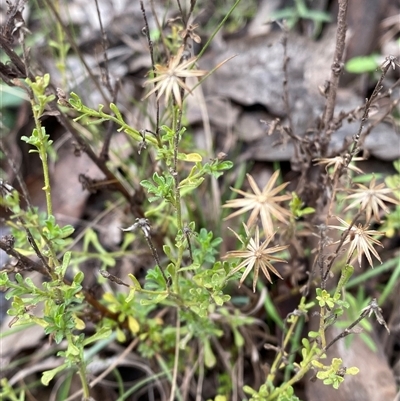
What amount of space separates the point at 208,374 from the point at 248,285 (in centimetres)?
27

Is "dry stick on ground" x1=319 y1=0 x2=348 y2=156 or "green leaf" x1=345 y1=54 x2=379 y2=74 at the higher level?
"dry stick on ground" x1=319 y1=0 x2=348 y2=156

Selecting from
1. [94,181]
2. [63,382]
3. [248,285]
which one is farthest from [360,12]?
[63,382]

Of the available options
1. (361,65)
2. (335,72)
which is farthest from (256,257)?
(361,65)

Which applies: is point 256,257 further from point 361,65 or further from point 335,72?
point 361,65

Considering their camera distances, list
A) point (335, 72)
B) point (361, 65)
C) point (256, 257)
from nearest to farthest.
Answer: point (256, 257) < point (335, 72) < point (361, 65)

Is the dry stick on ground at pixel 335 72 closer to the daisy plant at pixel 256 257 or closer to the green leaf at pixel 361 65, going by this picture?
the daisy plant at pixel 256 257

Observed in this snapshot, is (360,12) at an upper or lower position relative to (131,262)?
upper

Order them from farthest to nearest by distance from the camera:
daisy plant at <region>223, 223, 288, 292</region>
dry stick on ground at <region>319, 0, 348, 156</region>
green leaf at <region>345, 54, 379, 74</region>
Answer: green leaf at <region>345, 54, 379, 74</region>, dry stick on ground at <region>319, 0, 348, 156</region>, daisy plant at <region>223, 223, 288, 292</region>

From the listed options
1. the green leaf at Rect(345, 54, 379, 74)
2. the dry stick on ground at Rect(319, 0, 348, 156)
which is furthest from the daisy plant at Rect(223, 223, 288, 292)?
the green leaf at Rect(345, 54, 379, 74)

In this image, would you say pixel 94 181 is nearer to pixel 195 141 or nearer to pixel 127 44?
pixel 195 141

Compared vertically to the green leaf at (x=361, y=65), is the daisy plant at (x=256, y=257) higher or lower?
lower

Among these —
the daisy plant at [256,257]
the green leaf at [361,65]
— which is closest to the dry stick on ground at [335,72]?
the daisy plant at [256,257]

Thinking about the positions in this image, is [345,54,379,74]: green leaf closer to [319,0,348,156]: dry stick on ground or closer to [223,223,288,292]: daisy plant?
[319,0,348,156]: dry stick on ground

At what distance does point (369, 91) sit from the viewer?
1.87 m
